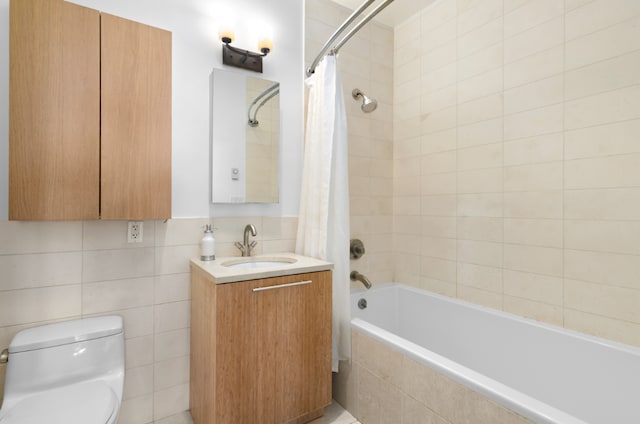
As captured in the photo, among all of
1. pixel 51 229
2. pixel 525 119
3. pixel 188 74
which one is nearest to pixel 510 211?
pixel 525 119

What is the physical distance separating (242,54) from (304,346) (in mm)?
1729

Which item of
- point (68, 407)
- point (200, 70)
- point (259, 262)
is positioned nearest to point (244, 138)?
point (200, 70)

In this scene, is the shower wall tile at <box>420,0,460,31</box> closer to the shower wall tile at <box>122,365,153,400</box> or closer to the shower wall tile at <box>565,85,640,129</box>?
the shower wall tile at <box>565,85,640,129</box>

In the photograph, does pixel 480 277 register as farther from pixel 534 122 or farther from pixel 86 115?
pixel 86 115

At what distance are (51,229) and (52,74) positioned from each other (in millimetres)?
690

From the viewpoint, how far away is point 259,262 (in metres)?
1.85

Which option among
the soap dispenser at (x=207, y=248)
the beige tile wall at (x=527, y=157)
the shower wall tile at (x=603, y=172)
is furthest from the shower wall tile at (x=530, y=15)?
the soap dispenser at (x=207, y=248)

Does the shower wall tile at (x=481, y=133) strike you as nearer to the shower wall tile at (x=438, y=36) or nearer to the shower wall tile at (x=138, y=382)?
the shower wall tile at (x=438, y=36)

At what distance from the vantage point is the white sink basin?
178 centimetres

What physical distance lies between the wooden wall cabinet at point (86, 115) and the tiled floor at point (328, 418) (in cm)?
112

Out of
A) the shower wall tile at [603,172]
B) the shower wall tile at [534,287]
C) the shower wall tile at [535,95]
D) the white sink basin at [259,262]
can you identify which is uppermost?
the shower wall tile at [535,95]

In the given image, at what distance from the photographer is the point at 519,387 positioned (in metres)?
1.67

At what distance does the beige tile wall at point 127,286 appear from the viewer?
139cm

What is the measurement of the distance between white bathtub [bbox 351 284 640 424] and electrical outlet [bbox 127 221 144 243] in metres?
1.25
